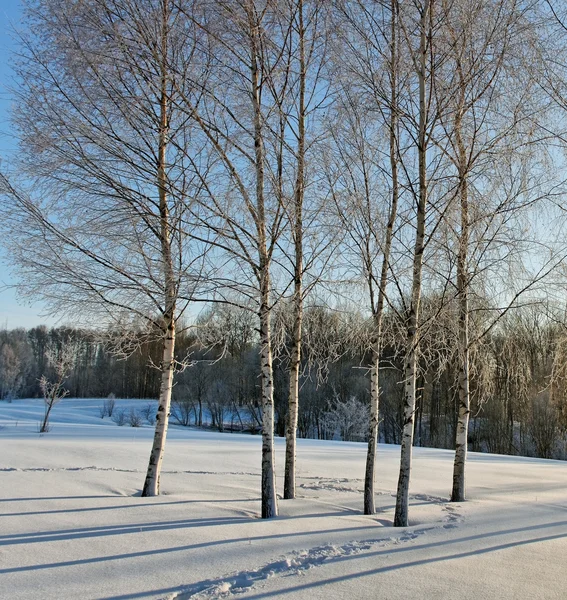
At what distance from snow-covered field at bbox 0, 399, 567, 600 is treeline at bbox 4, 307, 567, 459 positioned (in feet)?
5.70

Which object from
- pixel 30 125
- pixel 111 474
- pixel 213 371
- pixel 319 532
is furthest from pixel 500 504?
pixel 213 371

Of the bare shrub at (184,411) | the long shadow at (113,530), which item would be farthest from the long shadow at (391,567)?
the bare shrub at (184,411)

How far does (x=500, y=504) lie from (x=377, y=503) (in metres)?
1.78

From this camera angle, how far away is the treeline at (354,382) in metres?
6.98

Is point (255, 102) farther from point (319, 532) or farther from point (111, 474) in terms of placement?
point (111, 474)

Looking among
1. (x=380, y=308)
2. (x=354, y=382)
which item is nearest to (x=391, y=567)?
(x=380, y=308)

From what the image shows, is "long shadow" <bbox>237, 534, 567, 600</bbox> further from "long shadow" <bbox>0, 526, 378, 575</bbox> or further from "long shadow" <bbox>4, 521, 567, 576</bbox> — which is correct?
"long shadow" <bbox>0, 526, 378, 575</bbox>

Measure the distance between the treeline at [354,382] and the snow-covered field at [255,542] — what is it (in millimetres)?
1737

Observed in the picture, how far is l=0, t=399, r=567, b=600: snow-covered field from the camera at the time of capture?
344 cm

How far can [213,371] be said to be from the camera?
40.1 meters

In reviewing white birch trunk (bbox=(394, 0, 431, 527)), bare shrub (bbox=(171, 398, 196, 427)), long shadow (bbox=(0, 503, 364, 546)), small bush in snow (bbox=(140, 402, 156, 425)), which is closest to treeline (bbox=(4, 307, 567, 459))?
bare shrub (bbox=(171, 398, 196, 427))

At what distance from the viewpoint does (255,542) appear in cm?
437

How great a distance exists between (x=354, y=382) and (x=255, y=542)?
29175 millimetres

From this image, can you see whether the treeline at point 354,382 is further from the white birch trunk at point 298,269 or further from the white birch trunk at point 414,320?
the white birch trunk at point 414,320
